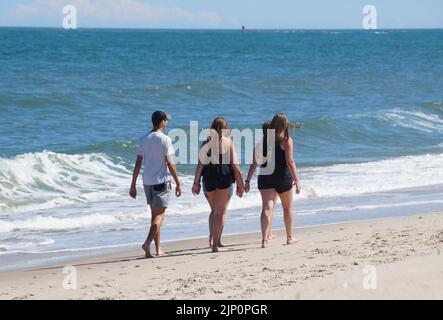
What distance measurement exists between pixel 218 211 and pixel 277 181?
28.5 inches

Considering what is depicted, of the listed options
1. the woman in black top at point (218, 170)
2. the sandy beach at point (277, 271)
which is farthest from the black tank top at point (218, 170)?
the sandy beach at point (277, 271)

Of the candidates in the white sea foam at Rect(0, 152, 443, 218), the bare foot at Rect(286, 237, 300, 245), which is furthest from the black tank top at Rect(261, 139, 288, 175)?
the white sea foam at Rect(0, 152, 443, 218)

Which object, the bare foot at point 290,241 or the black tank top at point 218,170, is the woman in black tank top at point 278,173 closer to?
the bare foot at point 290,241

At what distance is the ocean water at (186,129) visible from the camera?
12266mm

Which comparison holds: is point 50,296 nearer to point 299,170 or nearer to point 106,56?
point 299,170

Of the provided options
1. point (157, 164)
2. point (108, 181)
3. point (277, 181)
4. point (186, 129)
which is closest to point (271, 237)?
point (277, 181)

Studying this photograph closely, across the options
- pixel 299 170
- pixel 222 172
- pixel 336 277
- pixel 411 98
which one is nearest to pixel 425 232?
pixel 222 172

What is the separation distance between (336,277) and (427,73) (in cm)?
4465

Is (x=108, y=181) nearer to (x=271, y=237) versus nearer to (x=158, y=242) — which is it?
(x=271, y=237)

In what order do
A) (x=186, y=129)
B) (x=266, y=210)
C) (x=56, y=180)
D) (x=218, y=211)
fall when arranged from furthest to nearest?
(x=186, y=129) < (x=56, y=180) < (x=266, y=210) < (x=218, y=211)

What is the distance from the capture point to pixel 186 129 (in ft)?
76.1

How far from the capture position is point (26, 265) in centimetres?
952

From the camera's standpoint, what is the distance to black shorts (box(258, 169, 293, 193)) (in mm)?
9633
